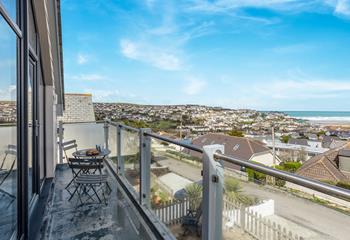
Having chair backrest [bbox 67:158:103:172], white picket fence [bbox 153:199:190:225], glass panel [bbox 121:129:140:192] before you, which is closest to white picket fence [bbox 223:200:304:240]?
white picket fence [bbox 153:199:190:225]

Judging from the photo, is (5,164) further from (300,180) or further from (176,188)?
(300,180)

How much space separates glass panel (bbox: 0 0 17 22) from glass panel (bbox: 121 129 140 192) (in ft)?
7.57

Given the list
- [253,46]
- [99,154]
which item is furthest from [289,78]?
[99,154]

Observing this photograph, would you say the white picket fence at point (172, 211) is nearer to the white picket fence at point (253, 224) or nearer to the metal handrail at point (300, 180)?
the white picket fence at point (253, 224)

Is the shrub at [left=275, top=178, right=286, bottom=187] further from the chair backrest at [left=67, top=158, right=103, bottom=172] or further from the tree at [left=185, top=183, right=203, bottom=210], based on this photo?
the chair backrest at [left=67, top=158, right=103, bottom=172]

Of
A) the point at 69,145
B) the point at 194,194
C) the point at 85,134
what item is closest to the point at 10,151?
the point at 194,194

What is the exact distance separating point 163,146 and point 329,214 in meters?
2.29

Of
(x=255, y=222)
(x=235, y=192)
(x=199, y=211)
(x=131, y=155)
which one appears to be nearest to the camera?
(x=255, y=222)

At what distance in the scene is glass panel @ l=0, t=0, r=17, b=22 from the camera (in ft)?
6.87

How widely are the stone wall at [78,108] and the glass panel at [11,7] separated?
9.88 m

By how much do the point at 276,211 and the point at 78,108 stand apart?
11988 millimetres

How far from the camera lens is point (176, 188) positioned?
111 inches

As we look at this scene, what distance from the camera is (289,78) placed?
102 ft

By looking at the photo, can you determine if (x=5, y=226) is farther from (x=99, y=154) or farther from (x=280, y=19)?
(x=280, y=19)
